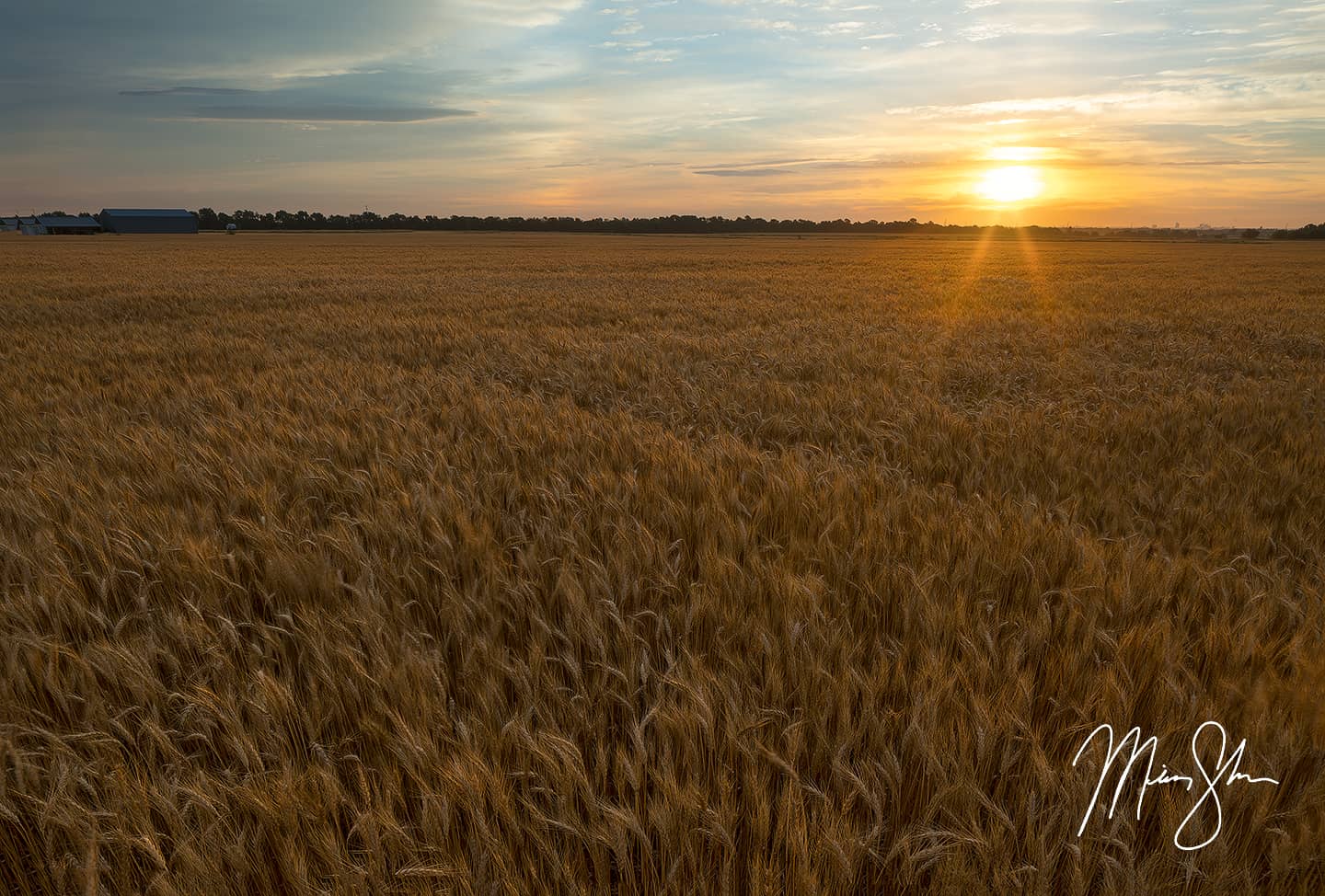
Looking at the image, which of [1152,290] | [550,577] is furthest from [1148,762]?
[1152,290]

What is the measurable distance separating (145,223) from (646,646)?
157325mm

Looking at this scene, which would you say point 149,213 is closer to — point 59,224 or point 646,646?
point 59,224

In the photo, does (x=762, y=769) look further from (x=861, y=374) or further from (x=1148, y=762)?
(x=861, y=374)

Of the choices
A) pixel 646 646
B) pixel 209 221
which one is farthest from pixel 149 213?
pixel 646 646

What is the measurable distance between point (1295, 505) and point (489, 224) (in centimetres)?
12877

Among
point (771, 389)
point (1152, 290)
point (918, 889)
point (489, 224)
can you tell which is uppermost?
point (489, 224)

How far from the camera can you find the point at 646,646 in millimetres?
1739

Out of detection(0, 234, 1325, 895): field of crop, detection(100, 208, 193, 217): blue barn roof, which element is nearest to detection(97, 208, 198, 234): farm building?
detection(100, 208, 193, 217): blue barn roof

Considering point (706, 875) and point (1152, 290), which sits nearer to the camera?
point (706, 875)

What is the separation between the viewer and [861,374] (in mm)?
6539

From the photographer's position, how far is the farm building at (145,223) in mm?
118312
